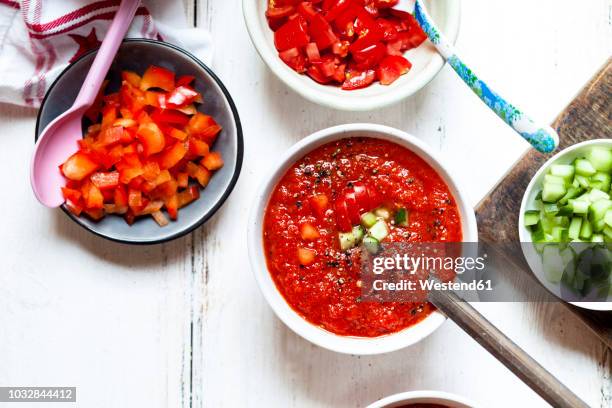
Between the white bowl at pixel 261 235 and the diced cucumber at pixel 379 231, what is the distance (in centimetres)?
19

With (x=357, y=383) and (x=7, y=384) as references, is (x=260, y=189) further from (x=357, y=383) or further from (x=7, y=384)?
(x=7, y=384)

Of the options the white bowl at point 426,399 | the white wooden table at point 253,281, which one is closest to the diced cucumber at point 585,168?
the white wooden table at point 253,281

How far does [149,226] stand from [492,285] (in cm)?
98

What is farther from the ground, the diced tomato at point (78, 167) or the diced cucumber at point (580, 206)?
the diced tomato at point (78, 167)

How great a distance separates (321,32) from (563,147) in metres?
0.73

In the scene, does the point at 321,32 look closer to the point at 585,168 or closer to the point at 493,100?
the point at 493,100

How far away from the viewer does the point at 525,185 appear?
6.57 feet

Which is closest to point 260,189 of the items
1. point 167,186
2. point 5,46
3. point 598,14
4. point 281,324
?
point 167,186

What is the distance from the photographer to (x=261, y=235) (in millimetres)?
1901

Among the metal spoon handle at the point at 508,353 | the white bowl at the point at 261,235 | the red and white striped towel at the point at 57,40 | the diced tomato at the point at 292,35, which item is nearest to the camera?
the metal spoon handle at the point at 508,353

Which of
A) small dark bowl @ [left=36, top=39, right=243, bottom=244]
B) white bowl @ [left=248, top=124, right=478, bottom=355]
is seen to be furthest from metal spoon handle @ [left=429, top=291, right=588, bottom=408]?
small dark bowl @ [left=36, top=39, right=243, bottom=244]

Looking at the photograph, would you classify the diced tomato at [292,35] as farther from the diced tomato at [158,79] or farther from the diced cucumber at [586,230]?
the diced cucumber at [586,230]

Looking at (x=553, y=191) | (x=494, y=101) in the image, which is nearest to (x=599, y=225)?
(x=553, y=191)

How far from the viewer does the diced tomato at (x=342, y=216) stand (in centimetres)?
188
